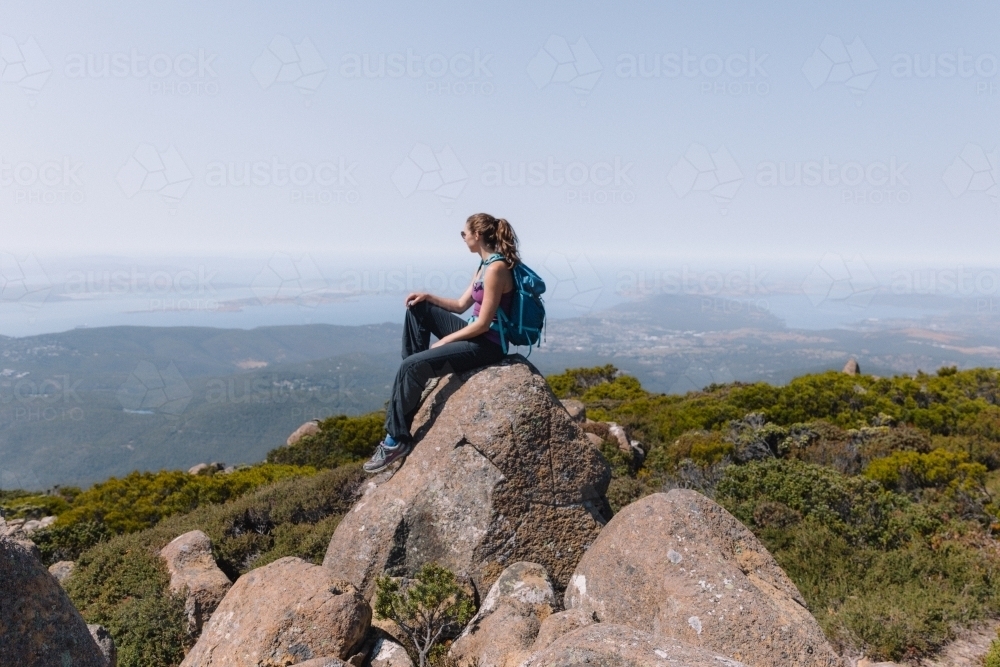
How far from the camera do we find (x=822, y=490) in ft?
33.4

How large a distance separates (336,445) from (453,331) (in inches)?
513

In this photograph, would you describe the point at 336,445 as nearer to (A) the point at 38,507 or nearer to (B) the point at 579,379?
(A) the point at 38,507

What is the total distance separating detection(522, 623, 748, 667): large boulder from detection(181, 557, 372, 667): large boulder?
9.84 ft

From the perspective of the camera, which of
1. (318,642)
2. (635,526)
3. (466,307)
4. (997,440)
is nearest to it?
(318,642)

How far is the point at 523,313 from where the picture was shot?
282 inches

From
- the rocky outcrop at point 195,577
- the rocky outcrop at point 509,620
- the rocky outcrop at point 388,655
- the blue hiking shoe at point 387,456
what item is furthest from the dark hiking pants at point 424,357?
the rocky outcrop at point 195,577

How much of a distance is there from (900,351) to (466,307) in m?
202

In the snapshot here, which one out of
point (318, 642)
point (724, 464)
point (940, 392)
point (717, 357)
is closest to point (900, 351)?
point (717, 357)

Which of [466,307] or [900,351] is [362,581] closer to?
[466,307]

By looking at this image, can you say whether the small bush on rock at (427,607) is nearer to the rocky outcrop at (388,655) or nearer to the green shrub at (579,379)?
the rocky outcrop at (388,655)

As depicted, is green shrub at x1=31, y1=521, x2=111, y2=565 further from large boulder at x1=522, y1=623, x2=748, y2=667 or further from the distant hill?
the distant hill

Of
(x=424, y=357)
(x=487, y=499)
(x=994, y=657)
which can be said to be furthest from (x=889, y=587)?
(x=424, y=357)

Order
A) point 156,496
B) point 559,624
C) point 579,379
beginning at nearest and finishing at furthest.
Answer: point 559,624 → point 156,496 → point 579,379

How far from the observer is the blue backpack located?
7.09 m
